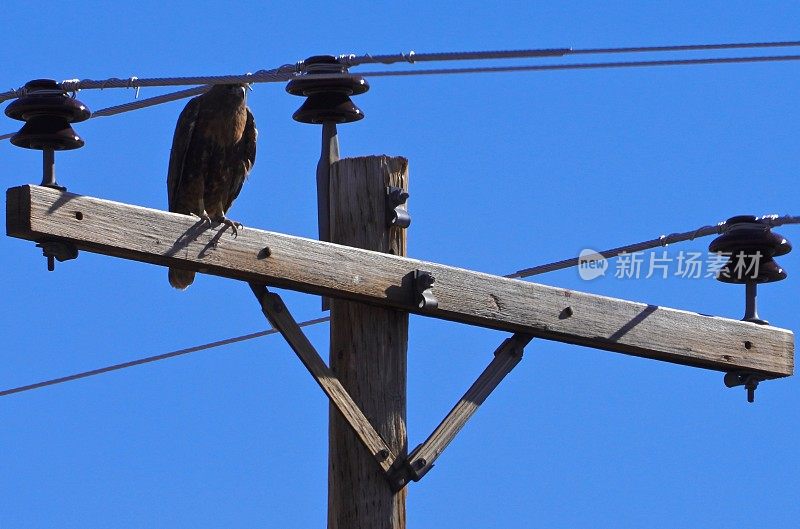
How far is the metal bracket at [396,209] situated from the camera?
5.83m

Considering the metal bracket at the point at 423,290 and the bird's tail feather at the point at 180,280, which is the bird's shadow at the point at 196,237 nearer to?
the metal bracket at the point at 423,290

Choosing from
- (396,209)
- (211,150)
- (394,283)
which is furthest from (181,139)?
(394,283)

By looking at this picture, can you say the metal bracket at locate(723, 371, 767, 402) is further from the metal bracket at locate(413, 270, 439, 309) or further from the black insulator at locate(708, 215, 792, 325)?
the metal bracket at locate(413, 270, 439, 309)

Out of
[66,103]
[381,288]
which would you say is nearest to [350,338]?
[381,288]

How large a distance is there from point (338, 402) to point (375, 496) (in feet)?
1.23

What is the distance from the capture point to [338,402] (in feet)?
18.2

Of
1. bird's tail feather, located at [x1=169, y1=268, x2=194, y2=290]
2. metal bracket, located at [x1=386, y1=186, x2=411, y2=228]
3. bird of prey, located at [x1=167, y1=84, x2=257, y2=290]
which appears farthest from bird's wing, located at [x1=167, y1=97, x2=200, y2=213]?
metal bracket, located at [x1=386, y1=186, x2=411, y2=228]

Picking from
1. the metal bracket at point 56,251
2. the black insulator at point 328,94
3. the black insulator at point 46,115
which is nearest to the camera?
the metal bracket at point 56,251

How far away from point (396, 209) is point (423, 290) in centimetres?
34

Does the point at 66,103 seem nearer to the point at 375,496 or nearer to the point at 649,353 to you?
the point at 375,496

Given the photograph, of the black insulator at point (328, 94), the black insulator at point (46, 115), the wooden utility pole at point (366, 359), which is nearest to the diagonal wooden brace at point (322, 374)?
the wooden utility pole at point (366, 359)

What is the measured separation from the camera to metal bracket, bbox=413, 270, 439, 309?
5.72m

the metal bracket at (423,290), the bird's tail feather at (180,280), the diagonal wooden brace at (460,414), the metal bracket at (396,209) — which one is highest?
the bird's tail feather at (180,280)

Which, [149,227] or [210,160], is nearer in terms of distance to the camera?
[149,227]
